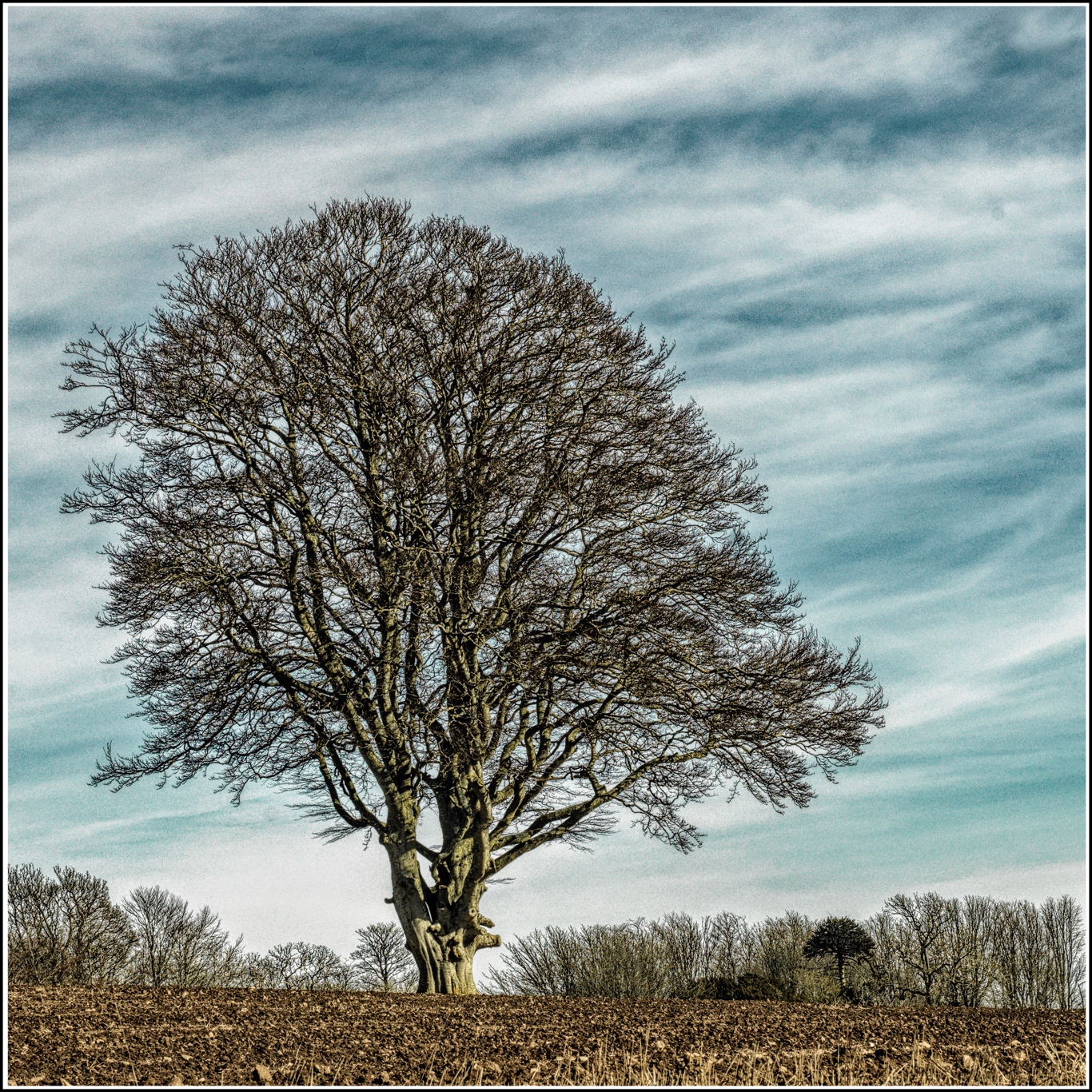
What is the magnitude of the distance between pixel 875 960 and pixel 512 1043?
11.2 metres

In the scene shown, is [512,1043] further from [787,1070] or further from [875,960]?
[875,960]

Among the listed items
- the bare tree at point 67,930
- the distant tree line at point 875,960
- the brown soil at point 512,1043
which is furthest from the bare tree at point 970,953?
the bare tree at point 67,930

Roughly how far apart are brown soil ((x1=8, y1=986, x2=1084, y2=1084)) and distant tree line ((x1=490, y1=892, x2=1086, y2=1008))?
5.41 m

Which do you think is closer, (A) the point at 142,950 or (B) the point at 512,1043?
(B) the point at 512,1043

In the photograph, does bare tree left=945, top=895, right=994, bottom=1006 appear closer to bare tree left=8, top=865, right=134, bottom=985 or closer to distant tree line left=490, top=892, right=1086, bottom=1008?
distant tree line left=490, top=892, right=1086, bottom=1008

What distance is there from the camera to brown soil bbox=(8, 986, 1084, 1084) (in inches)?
291

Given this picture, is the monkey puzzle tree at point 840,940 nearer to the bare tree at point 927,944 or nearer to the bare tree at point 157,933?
the bare tree at point 927,944

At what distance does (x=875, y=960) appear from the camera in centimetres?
1758

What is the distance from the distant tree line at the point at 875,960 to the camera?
53.9ft

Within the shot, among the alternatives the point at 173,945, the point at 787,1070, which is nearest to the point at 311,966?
the point at 173,945

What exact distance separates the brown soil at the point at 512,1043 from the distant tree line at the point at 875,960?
5.41 m

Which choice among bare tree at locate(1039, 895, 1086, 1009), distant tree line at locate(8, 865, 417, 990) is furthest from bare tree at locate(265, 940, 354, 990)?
bare tree at locate(1039, 895, 1086, 1009)

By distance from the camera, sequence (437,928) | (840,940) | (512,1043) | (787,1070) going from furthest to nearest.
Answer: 1. (840,940)
2. (437,928)
3. (512,1043)
4. (787,1070)

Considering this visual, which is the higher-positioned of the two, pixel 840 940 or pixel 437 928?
pixel 437 928
